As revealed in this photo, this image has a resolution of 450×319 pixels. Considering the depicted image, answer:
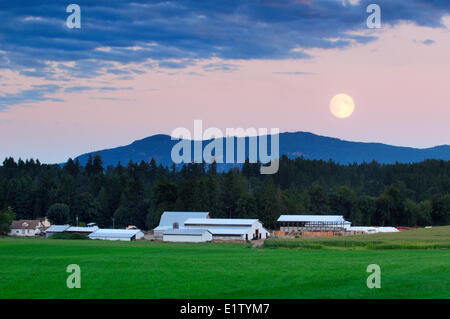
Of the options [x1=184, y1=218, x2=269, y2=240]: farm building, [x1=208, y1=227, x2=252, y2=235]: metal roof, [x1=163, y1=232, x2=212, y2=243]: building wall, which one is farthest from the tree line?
[x1=163, y1=232, x2=212, y2=243]: building wall

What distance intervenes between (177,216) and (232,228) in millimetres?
14561

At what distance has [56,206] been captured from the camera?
360 ft

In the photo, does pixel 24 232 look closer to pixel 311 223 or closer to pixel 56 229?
pixel 56 229

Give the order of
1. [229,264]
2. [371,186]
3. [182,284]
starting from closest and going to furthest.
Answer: [182,284]
[229,264]
[371,186]

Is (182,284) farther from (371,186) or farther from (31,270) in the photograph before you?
(371,186)

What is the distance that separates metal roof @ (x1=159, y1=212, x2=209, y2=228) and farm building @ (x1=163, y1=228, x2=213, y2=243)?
55.8 feet

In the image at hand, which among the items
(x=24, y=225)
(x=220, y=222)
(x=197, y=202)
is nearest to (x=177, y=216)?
(x=197, y=202)

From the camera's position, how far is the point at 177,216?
9862 cm
